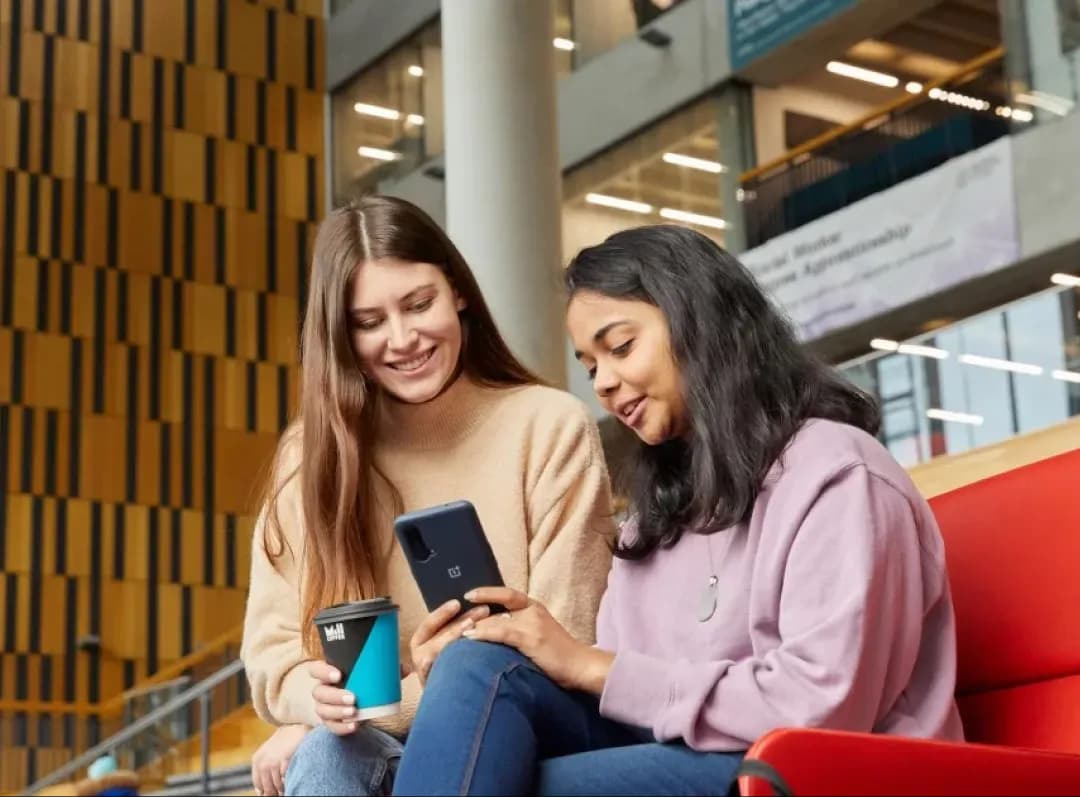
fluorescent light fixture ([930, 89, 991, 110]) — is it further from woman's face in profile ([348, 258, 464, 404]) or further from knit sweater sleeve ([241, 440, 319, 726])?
knit sweater sleeve ([241, 440, 319, 726])

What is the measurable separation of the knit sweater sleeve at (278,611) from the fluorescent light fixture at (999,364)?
6038mm

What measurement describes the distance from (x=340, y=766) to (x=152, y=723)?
34.8 feet

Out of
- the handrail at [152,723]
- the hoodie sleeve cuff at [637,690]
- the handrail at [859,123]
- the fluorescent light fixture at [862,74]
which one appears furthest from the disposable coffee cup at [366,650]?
the fluorescent light fixture at [862,74]

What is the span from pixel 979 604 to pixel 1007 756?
0.51m

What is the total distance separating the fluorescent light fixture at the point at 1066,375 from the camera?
26.2ft

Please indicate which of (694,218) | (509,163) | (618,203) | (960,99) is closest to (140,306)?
(618,203)

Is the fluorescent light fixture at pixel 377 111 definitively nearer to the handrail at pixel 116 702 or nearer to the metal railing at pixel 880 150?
the metal railing at pixel 880 150

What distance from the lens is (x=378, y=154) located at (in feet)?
62.0

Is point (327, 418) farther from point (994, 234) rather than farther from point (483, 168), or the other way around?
point (994, 234)

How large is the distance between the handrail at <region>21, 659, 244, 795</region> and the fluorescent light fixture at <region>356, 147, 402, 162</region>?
719 cm

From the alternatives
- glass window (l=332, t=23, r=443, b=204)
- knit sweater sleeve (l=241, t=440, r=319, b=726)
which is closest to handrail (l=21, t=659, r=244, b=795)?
glass window (l=332, t=23, r=443, b=204)

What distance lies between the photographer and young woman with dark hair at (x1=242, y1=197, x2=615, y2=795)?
2.71 metres

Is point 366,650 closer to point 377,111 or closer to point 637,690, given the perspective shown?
point 637,690

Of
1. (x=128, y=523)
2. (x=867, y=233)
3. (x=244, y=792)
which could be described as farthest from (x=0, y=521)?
(x=867, y=233)
